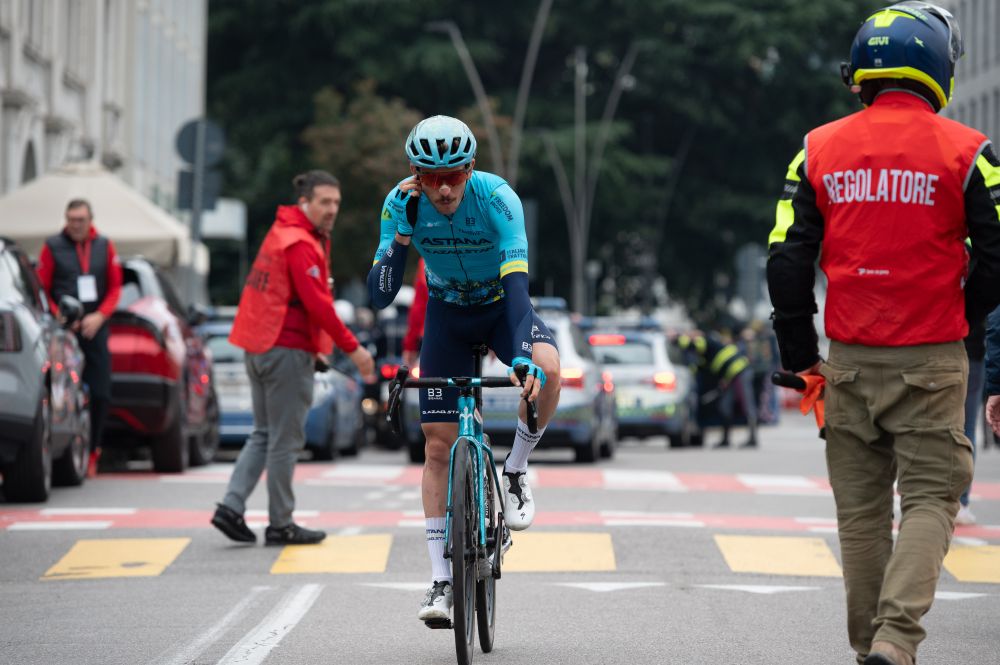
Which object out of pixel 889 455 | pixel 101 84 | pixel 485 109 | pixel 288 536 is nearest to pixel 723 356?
pixel 101 84

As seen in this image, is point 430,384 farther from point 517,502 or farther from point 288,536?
point 288,536

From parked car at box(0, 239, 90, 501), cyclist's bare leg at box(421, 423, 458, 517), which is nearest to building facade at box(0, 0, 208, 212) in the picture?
parked car at box(0, 239, 90, 501)

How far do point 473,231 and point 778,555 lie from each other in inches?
171

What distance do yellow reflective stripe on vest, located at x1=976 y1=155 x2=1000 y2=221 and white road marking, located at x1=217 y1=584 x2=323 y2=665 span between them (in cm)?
311

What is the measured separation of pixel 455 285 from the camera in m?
8.21

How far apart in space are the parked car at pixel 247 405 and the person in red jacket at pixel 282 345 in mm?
8612

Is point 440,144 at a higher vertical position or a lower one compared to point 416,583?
higher

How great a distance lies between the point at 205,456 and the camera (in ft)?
64.6

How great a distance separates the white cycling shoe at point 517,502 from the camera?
8367mm

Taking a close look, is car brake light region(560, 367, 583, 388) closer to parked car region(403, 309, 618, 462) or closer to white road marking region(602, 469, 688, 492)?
parked car region(403, 309, 618, 462)

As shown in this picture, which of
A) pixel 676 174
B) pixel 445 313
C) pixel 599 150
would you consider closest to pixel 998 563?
pixel 445 313

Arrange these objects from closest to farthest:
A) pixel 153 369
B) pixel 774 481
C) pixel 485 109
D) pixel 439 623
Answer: pixel 439 623 < pixel 153 369 < pixel 774 481 < pixel 485 109

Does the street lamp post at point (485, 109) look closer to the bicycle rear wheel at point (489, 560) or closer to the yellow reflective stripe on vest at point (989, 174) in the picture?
the bicycle rear wheel at point (489, 560)

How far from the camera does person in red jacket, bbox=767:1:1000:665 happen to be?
6.24 m
